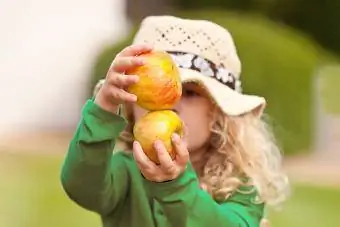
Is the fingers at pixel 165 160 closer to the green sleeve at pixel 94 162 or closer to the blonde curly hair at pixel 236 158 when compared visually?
the green sleeve at pixel 94 162

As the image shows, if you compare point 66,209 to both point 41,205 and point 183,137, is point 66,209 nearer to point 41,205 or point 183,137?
point 41,205

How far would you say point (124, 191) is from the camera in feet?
4.82

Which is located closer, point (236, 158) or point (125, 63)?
point (125, 63)

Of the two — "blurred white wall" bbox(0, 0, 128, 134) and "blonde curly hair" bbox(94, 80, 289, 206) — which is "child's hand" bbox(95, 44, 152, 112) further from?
"blurred white wall" bbox(0, 0, 128, 134)

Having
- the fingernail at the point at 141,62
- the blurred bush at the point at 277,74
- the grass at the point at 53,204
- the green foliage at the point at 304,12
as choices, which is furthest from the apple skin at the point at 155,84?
the green foliage at the point at 304,12

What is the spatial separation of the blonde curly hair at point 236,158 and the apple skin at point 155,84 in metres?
0.26

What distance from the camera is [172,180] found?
4.31 feet

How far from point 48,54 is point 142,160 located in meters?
4.47

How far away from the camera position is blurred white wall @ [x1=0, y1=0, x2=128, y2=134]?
5.56 m

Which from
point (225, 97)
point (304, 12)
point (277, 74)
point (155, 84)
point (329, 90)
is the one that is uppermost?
point (155, 84)

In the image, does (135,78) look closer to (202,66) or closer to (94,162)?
(94,162)

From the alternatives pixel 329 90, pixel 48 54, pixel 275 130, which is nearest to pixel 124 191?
pixel 275 130

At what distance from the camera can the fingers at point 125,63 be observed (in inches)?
49.8

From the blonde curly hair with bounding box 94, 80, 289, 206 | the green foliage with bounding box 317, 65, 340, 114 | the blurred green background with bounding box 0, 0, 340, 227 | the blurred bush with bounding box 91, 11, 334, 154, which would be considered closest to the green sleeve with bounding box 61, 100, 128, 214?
the blonde curly hair with bounding box 94, 80, 289, 206
